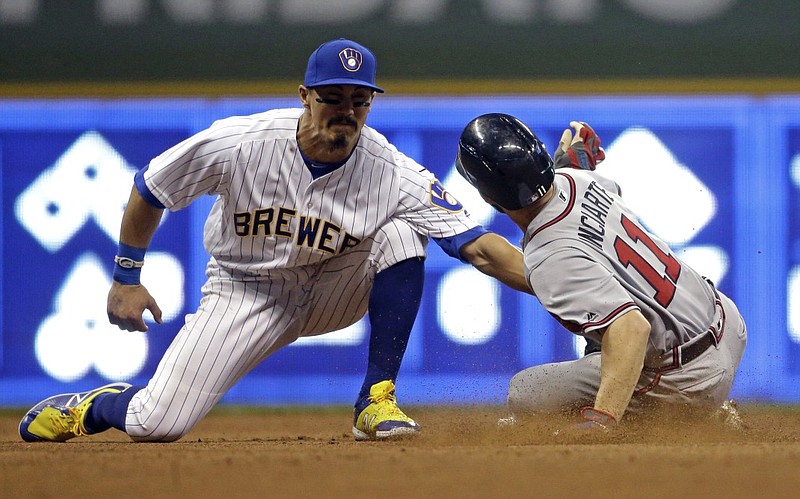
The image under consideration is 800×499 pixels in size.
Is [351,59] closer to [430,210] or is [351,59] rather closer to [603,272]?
[430,210]

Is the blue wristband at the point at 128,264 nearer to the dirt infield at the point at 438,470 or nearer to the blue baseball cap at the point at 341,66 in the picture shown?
the dirt infield at the point at 438,470

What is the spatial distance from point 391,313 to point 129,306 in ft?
2.70

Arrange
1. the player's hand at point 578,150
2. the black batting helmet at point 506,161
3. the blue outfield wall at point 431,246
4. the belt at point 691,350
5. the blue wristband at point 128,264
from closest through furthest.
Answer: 1. the black batting helmet at point 506,161
2. the belt at point 691,350
3. the blue wristband at point 128,264
4. the player's hand at point 578,150
5. the blue outfield wall at point 431,246

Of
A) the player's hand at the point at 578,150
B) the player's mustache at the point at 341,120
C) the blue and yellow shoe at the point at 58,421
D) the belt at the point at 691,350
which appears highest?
the player's hand at the point at 578,150

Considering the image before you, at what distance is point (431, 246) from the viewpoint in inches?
198

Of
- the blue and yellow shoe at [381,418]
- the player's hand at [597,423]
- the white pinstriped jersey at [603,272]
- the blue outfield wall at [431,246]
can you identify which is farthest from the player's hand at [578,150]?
the blue outfield wall at [431,246]

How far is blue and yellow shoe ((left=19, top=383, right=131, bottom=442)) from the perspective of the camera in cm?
322

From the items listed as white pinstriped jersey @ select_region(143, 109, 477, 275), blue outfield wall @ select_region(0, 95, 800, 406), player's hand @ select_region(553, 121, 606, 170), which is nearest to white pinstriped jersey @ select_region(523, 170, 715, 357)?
white pinstriped jersey @ select_region(143, 109, 477, 275)

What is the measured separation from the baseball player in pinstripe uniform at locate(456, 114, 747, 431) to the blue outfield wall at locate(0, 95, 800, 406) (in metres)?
1.83

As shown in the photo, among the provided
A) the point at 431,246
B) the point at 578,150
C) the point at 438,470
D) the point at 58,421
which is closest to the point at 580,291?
the point at 438,470

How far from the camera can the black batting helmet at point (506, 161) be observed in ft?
9.25

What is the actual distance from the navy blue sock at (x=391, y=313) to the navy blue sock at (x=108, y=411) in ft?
2.35

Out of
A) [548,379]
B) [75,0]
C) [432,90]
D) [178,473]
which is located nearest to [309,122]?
[548,379]

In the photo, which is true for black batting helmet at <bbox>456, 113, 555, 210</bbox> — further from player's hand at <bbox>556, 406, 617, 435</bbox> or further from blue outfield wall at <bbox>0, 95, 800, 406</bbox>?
blue outfield wall at <bbox>0, 95, 800, 406</bbox>
